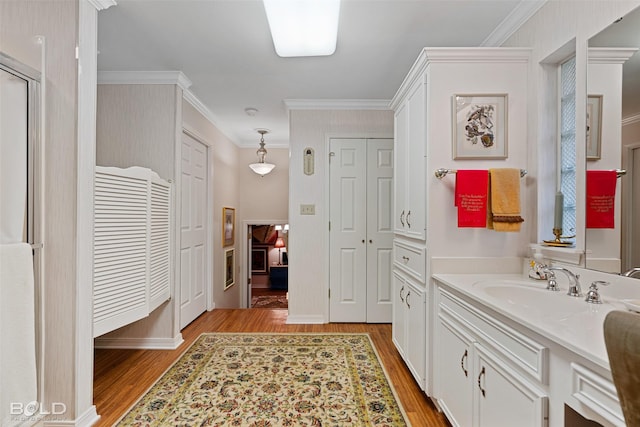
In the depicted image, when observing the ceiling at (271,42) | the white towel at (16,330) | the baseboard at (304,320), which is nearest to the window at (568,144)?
the ceiling at (271,42)

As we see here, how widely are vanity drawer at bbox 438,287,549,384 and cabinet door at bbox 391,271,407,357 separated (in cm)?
80

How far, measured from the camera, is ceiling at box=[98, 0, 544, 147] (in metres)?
2.07

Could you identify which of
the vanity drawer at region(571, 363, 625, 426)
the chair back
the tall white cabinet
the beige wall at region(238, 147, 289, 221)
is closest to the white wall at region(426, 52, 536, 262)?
the tall white cabinet

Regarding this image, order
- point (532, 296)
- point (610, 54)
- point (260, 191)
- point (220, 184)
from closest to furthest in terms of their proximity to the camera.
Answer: point (610, 54), point (532, 296), point (220, 184), point (260, 191)

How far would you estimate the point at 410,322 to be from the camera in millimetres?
2355

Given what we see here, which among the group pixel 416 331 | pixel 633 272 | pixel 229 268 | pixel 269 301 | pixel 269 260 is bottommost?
pixel 269 301

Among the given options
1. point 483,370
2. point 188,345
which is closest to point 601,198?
point 483,370

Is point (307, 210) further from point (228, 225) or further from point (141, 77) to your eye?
point (141, 77)

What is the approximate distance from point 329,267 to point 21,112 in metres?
2.89

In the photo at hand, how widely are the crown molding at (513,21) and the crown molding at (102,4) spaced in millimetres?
2466

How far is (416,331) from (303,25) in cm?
207

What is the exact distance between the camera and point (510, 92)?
2.02 m

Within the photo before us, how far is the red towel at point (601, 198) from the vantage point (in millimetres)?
1481

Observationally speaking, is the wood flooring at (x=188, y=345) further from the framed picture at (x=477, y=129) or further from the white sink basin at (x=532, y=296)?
the framed picture at (x=477, y=129)
